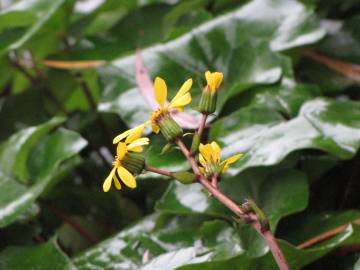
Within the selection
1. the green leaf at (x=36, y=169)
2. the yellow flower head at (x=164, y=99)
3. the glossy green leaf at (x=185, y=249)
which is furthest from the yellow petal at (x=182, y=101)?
the green leaf at (x=36, y=169)

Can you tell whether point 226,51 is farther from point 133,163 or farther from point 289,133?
point 133,163

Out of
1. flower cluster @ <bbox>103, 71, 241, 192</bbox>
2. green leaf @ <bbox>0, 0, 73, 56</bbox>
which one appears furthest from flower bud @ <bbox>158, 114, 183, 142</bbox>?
green leaf @ <bbox>0, 0, 73, 56</bbox>

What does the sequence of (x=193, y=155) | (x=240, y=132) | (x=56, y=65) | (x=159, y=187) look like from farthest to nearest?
(x=56, y=65) → (x=159, y=187) → (x=240, y=132) → (x=193, y=155)

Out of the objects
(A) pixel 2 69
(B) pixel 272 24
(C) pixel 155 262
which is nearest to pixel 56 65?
(A) pixel 2 69

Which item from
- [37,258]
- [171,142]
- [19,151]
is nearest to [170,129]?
[171,142]

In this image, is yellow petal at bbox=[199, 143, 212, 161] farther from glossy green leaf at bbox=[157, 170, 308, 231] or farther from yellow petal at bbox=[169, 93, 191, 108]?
glossy green leaf at bbox=[157, 170, 308, 231]

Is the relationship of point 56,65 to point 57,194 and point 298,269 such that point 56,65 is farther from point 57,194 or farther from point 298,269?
point 298,269

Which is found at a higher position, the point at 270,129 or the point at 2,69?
the point at 2,69
